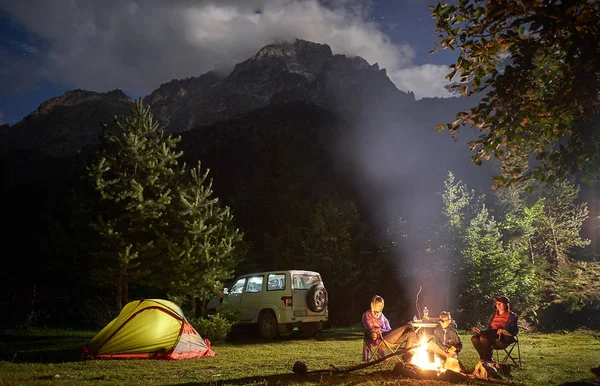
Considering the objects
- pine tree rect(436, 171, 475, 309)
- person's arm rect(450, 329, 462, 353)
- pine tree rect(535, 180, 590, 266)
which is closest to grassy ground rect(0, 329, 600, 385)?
person's arm rect(450, 329, 462, 353)

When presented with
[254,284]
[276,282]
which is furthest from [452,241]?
[254,284]

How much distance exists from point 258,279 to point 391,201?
4465cm

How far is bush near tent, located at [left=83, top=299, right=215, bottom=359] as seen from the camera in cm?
906

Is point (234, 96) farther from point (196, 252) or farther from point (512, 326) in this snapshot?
point (512, 326)

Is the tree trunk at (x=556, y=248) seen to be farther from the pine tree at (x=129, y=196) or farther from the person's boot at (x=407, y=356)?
the pine tree at (x=129, y=196)

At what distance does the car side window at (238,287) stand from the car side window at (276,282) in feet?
4.54

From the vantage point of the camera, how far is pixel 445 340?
6.57 meters

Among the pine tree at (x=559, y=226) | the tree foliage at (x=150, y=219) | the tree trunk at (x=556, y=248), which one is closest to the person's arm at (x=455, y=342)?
the tree foliage at (x=150, y=219)

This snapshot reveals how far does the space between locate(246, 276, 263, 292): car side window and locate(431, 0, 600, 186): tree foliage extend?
9868mm

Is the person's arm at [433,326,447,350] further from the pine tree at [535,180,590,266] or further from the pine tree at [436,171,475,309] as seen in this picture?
the pine tree at [535,180,590,266]

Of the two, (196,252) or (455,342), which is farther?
(196,252)

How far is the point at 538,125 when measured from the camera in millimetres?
6129

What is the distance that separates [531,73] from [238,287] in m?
12.0

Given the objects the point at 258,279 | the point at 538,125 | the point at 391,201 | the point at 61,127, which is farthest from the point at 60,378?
the point at 61,127
